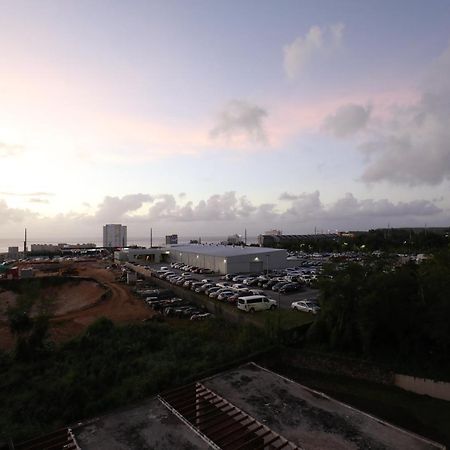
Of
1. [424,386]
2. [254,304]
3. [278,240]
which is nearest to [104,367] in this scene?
→ [254,304]

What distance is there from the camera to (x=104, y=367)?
18.4 metres

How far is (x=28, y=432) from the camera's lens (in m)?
11.8

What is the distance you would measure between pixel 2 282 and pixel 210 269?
2912 cm

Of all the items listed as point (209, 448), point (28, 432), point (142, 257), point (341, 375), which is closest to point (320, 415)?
point (209, 448)

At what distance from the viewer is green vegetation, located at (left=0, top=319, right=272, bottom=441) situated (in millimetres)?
14320

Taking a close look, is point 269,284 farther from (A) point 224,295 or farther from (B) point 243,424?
(B) point 243,424

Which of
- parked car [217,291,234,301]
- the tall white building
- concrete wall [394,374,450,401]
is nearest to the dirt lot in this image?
parked car [217,291,234,301]

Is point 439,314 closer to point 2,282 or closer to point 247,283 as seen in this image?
point 247,283

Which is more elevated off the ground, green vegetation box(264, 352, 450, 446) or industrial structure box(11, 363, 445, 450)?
industrial structure box(11, 363, 445, 450)

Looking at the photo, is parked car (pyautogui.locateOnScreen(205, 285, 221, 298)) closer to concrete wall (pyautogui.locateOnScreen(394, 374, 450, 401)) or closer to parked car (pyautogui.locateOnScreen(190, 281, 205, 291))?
parked car (pyautogui.locateOnScreen(190, 281, 205, 291))

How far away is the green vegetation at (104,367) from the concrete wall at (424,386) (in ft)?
20.7

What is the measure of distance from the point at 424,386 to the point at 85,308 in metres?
29.5

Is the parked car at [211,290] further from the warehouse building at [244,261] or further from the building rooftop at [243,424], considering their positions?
the building rooftop at [243,424]

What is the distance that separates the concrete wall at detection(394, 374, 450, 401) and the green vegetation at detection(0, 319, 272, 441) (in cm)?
631
